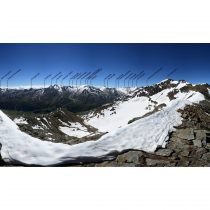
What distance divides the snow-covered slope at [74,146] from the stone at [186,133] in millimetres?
380

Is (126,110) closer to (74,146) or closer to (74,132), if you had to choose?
(74,132)

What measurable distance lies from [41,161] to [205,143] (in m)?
3.89

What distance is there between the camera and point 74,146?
8.12m

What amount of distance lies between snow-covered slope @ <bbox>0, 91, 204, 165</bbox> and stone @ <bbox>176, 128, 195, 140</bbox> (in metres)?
0.38

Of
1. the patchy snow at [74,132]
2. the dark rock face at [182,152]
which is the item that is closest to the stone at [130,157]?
the dark rock face at [182,152]

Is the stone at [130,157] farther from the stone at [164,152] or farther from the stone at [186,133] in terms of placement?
the stone at [186,133]

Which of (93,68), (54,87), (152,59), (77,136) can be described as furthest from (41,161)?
(152,59)

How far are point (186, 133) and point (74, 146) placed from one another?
2.72 meters

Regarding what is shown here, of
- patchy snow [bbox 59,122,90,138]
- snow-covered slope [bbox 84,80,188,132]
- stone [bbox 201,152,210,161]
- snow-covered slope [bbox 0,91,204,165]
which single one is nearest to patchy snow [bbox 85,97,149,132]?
snow-covered slope [bbox 84,80,188,132]

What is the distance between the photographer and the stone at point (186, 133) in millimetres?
8531

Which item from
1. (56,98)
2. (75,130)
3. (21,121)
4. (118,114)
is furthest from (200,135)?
(21,121)

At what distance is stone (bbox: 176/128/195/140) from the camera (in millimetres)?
8531

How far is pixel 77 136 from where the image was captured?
8.55m
